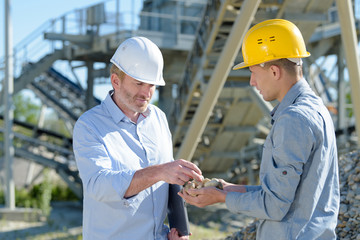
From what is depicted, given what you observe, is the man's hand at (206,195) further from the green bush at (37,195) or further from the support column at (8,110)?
the green bush at (37,195)

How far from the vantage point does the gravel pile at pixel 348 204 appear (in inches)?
195

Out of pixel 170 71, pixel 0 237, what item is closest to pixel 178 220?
pixel 0 237

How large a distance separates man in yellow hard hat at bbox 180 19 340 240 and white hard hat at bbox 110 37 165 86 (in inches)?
25.5

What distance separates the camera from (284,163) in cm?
228

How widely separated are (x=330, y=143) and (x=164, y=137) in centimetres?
118

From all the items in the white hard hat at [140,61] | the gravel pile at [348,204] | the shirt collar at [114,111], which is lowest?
the gravel pile at [348,204]

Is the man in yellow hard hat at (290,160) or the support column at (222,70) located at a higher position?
the man in yellow hard hat at (290,160)

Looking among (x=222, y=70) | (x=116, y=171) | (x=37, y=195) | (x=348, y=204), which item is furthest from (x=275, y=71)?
(x=37, y=195)

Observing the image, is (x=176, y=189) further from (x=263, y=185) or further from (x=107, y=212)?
(x=263, y=185)

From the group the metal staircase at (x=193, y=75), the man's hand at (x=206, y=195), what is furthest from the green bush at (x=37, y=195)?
the man's hand at (x=206, y=195)

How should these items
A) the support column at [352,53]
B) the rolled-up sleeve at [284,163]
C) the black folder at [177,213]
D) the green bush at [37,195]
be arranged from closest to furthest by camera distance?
the rolled-up sleeve at [284,163] → the black folder at [177,213] → the support column at [352,53] → the green bush at [37,195]

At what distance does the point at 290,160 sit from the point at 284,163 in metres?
0.04

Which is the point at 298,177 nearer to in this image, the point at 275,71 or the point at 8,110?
the point at 275,71

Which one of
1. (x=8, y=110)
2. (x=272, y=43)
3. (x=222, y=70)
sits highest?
(x=272, y=43)
